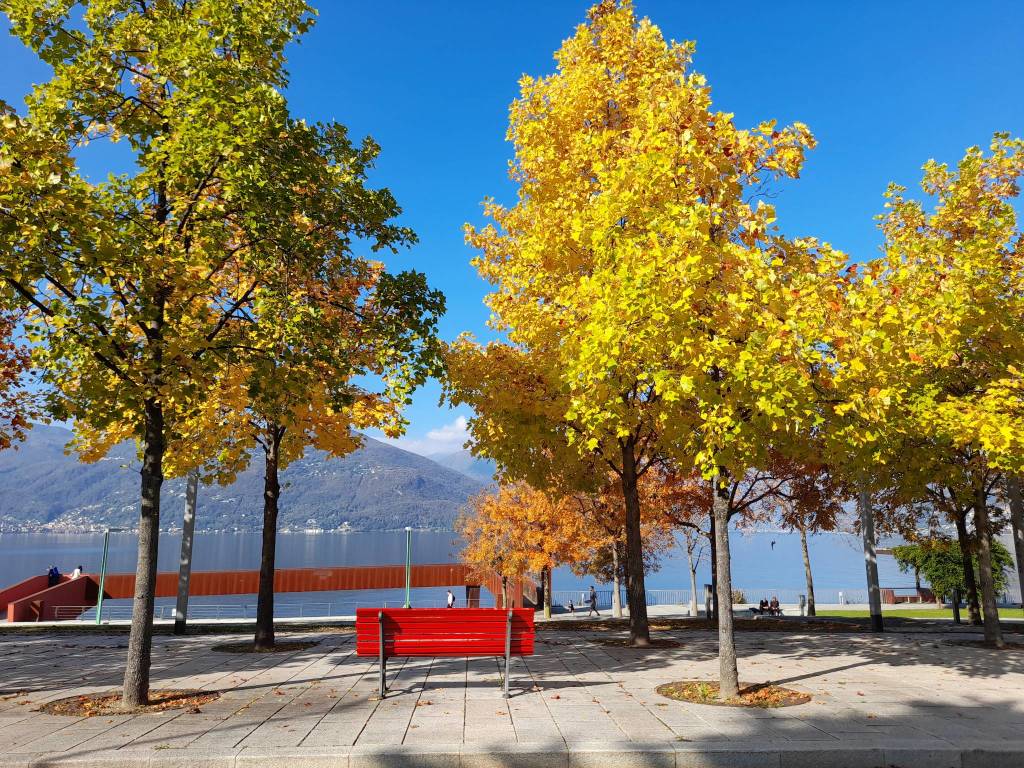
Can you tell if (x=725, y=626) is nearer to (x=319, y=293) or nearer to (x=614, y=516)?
(x=319, y=293)

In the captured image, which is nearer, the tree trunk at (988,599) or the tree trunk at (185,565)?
the tree trunk at (988,599)

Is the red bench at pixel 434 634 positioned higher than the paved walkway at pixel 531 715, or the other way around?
the red bench at pixel 434 634

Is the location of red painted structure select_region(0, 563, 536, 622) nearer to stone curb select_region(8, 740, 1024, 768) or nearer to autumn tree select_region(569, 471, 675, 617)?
autumn tree select_region(569, 471, 675, 617)

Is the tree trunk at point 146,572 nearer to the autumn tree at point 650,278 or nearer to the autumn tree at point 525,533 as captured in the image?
the autumn tree at point 650,278

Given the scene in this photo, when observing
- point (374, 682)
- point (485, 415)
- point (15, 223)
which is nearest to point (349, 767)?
point (374, 682)

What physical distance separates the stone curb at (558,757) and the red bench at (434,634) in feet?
7.69

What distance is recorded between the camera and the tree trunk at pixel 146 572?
8.62 m

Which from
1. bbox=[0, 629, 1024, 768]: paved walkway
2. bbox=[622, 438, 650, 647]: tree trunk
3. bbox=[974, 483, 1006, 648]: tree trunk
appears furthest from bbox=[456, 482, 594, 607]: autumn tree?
bbox=[0, 629, 1024, 768]: paved walkway

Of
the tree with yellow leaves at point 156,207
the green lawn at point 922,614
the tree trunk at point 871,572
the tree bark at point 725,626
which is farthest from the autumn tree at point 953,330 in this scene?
the green lawn at point 922,614

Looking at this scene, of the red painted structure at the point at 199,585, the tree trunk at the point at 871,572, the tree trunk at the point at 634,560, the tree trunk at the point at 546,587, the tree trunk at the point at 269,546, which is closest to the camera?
the tree trunk at the point at 269,546

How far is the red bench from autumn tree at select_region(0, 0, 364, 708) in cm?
283

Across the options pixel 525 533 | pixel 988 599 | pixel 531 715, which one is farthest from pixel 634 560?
pixel 525 533

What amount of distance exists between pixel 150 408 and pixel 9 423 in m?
9.03

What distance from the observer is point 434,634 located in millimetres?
8953
